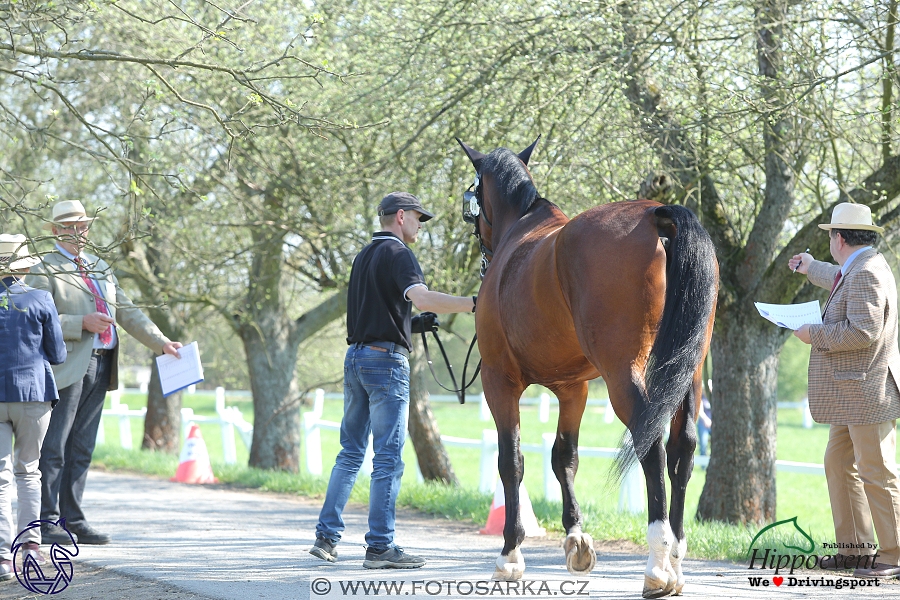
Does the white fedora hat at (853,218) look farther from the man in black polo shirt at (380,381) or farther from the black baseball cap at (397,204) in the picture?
the black baseball cap at (397,204)

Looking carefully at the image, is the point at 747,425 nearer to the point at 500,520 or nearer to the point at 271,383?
the point at 500,520

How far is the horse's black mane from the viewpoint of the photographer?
481cm

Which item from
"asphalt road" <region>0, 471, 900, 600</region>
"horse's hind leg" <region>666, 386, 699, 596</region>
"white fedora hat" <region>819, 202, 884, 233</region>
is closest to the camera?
"horse's hind leg" <region>666, 386, 699, 596</region>

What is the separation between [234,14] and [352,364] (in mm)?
2095

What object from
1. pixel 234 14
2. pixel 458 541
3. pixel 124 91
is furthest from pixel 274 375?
pixel 234 14

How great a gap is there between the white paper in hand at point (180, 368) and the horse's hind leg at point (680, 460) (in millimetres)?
3507

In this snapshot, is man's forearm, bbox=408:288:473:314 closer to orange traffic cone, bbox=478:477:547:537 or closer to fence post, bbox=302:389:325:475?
orange traffic cone, bbox=478:477:547:537

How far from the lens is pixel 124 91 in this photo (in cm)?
1041

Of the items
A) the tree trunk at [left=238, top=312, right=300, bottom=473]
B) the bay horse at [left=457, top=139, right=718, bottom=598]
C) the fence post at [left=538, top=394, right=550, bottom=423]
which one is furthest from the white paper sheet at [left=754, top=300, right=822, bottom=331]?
the fence post at [left=538, top=394, right=550, bottom=423]

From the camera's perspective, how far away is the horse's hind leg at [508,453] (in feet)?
13.6

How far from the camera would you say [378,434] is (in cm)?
472

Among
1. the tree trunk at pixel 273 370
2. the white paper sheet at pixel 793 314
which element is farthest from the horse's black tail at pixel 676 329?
the tree trunk at pixel 273 370

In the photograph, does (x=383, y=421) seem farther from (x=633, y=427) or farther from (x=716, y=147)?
(x=716, y=147)

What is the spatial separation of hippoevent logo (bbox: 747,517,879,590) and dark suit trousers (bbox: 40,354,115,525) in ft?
15.0
